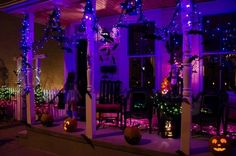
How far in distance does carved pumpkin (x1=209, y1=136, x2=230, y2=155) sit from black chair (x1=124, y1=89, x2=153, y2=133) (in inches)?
74.8

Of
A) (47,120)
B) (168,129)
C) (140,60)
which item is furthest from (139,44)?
Answer: (168,129)

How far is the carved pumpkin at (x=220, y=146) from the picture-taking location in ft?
16.6

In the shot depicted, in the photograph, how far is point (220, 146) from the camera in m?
5.05

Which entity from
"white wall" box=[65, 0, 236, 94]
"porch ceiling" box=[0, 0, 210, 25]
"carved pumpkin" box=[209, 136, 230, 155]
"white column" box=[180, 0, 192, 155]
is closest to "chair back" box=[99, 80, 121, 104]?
"white wall" box=[65, 0, 236, 94]

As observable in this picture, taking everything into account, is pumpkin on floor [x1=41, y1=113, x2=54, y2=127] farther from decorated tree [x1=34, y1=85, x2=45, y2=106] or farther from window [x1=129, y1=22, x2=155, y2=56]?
decorated tree [x1=34, y1=85, x2=45, y2=106]

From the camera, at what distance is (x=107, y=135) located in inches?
266

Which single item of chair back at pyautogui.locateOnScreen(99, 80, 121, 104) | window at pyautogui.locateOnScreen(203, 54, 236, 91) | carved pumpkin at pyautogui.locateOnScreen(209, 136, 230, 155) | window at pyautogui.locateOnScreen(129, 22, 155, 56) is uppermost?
window at pyautogui.locateOnScreen(129, 22, 155, 56)

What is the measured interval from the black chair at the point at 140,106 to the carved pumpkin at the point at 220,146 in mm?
1901

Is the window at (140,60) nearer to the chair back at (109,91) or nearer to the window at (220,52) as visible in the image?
the chair back at (109,91)

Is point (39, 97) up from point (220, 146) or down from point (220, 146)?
up

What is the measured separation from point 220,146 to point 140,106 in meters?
2.46

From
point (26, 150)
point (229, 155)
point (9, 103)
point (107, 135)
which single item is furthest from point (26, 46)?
point (229, 155)

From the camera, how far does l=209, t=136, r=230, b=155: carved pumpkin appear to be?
5055 millimetres

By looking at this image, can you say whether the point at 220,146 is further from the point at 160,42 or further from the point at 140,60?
the point at 140,60
